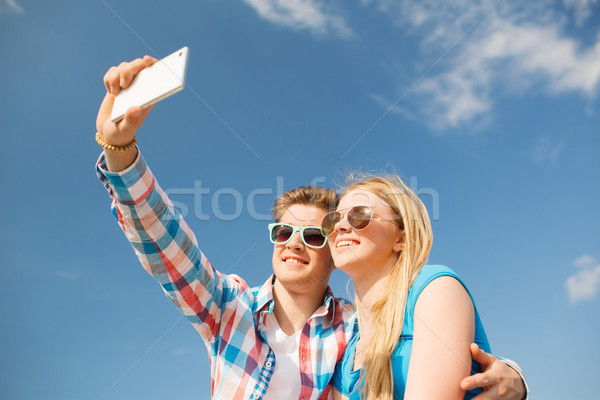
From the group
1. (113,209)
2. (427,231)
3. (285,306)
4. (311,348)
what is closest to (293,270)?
(285,306)

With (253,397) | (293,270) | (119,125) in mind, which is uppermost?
(293,270)

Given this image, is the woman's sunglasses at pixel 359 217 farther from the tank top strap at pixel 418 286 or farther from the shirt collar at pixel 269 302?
the shirt collar at pixel 269 302

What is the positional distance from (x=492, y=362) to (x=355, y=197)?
70.4 inches

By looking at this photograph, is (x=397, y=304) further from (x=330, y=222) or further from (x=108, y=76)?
(x=108, y=76)

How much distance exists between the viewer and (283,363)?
3.93m

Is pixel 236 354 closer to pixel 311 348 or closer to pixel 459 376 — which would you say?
pixel 311 348

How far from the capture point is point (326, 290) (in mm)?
4641

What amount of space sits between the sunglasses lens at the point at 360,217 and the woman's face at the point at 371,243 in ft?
0.12

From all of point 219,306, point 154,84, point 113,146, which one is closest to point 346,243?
point 219,306

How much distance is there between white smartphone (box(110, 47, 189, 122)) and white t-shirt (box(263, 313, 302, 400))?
101 inches

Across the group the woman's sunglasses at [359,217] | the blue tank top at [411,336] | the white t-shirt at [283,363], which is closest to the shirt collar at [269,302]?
the white t-shirt at [283,363]

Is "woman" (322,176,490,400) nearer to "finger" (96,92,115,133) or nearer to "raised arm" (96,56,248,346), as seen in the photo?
"raised arm" (96,56,248,346)

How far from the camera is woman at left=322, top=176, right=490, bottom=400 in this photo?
2572 mm

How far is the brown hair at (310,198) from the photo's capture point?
484 centimetres
